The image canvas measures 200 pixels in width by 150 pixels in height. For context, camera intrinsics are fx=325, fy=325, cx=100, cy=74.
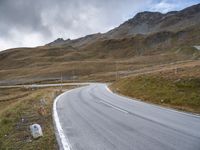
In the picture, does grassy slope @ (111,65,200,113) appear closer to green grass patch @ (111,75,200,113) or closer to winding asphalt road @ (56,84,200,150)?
green grass patch @ (111,75,200,113)

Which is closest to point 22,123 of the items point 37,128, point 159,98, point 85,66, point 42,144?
point 37,128

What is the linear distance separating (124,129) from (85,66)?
4707 inches

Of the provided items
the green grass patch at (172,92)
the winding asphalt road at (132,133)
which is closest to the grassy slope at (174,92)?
the green grass patch at (172,92)

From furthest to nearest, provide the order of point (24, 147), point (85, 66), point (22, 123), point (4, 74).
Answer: point (4, 74)
point (85, 66)
point (22, 123)
point (24, 147)

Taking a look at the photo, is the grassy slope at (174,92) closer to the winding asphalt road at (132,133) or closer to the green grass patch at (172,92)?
the green grass patch at (172,92)

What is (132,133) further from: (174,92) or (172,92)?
(172,92)

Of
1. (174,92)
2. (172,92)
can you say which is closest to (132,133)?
(174,92)

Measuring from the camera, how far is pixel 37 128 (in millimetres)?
11695

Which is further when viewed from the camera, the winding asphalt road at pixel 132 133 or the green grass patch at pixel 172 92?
the green grass patch at pixel 172 92

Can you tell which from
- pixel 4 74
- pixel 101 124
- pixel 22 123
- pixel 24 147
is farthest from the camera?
pixel 4 74

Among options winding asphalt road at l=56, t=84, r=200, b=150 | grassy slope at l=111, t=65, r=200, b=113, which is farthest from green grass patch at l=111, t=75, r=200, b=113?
winding asphalt road at l=56, t=84, r=200, b=150

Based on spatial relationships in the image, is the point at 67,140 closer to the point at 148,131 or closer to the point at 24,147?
the point at 24,147

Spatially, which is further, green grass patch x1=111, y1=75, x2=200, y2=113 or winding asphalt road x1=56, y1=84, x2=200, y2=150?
green grass patch x1=111, y1=75, x2=200, y2=113

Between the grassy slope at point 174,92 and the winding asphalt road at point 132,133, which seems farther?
the grassy slope at point 174,92
